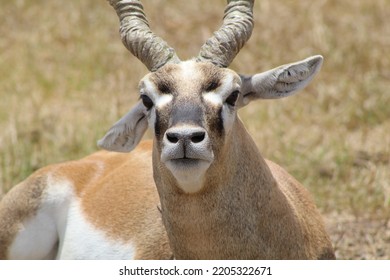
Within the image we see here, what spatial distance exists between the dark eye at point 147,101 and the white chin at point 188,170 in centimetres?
51

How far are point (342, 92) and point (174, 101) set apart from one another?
6221 millimetres

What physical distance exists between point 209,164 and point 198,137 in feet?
0.79

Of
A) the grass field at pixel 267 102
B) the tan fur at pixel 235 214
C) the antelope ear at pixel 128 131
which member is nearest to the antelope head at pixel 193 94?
the antelope ear at pixel 128 131

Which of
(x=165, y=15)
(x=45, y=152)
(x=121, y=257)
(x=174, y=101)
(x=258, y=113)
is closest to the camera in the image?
(x=174, y=101)

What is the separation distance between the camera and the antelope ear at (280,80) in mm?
6410

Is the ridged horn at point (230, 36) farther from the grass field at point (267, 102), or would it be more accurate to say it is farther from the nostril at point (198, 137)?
the grass field at point (267, 102)

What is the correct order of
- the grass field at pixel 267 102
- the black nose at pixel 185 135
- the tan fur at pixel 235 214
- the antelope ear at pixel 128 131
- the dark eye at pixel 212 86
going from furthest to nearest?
the grass field at pixel 267 102 → the antelope ear at pixel 128 131 → the tan fur at pixel 235 214 → the dark eye at pixel 212 86 → the black nose at pixel 185 135

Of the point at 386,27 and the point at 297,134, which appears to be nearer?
the point at 297,134

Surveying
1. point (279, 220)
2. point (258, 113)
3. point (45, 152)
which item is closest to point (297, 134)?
point (258, 113)

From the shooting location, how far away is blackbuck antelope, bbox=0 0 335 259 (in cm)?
587

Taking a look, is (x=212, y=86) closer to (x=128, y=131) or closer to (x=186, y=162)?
(x=186, y=162)

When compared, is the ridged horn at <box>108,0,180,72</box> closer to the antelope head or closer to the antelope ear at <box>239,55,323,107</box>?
the antelope head

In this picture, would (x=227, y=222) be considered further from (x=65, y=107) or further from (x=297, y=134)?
(x=65, y=107)
